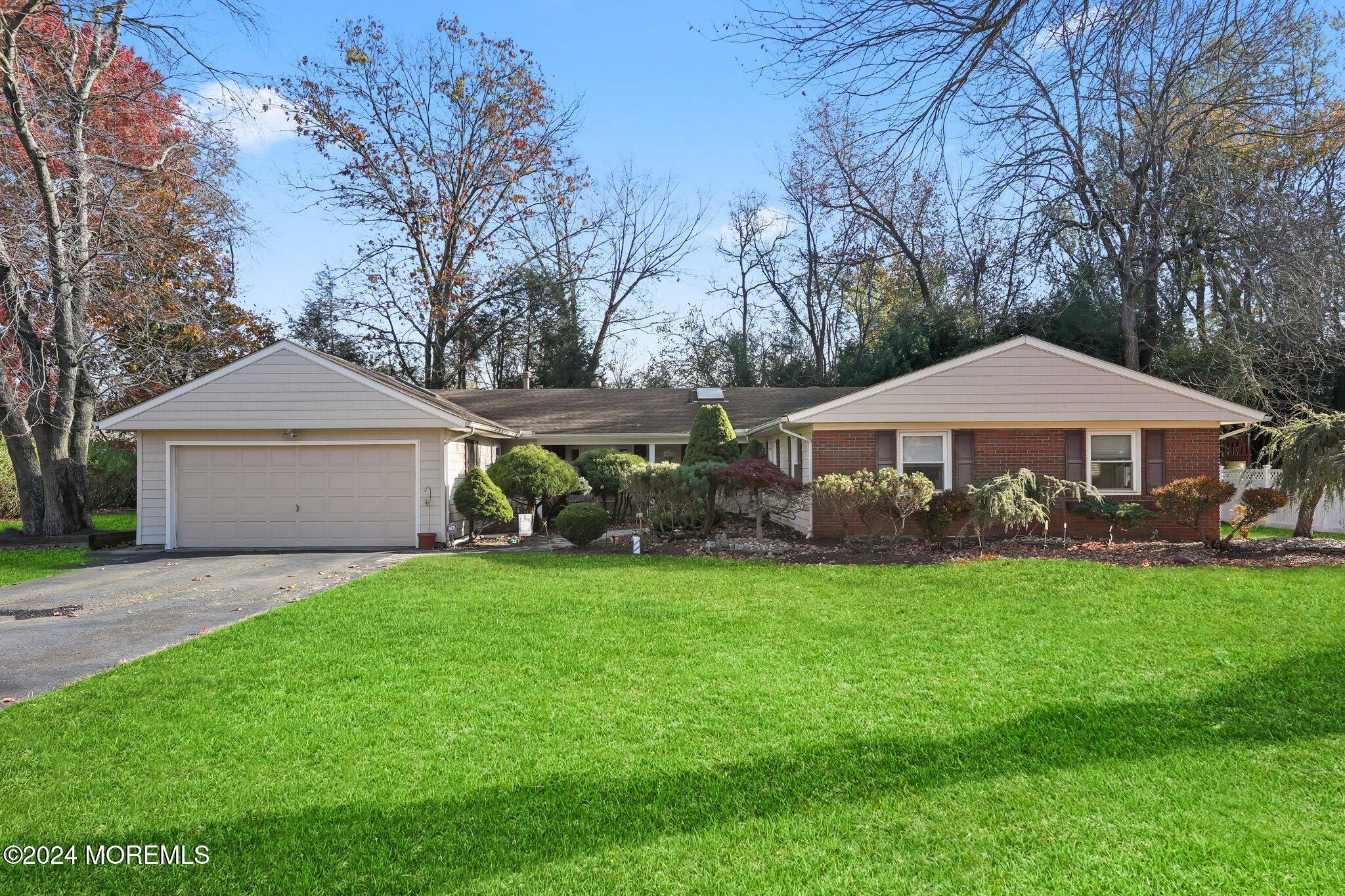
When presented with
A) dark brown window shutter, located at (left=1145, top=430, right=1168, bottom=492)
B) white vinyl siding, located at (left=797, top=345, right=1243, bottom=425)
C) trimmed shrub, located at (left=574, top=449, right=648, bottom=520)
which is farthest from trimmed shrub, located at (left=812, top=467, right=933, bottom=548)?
trimmed shrub, located at (left=574, top=449, right=648, bottom=520)

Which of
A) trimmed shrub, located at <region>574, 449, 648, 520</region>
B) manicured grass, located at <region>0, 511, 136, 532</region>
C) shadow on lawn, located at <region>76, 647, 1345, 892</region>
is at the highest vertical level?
trimmed shrub, located at <region>574, 449, 648, 520</region>

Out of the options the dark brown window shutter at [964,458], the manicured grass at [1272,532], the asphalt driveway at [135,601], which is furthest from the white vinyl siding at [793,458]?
the manicured grass at [1272,532]

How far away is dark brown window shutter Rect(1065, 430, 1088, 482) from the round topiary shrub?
9465 mm

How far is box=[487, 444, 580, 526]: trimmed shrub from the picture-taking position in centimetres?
1733

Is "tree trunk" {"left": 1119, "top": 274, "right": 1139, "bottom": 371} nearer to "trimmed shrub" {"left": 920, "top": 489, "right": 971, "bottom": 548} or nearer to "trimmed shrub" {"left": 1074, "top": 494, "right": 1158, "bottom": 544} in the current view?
"trimmed shrub" {"left": 1074, "top": 494, "right": 1158, "bottom": 544}

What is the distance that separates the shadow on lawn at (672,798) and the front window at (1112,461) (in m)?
10.9

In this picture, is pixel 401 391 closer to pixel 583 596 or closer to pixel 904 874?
pixel 583 596

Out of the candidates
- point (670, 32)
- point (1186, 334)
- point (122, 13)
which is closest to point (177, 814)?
point (670, 32)

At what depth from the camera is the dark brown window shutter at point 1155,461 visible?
16.0m

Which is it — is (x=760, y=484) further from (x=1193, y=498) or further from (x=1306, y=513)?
(x=1306, y=513)

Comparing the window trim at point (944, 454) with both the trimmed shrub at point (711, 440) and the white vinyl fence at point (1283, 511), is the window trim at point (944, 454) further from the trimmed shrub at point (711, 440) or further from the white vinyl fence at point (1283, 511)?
the white vinyl fence at point (1283, 511)

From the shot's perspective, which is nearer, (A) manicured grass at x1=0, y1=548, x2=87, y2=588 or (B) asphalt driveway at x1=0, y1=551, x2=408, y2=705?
(B) asphalt driveway at x1=0, y1=551, x2=408, y2=705

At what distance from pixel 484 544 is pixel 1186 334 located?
2111 cm

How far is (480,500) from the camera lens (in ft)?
53.6
